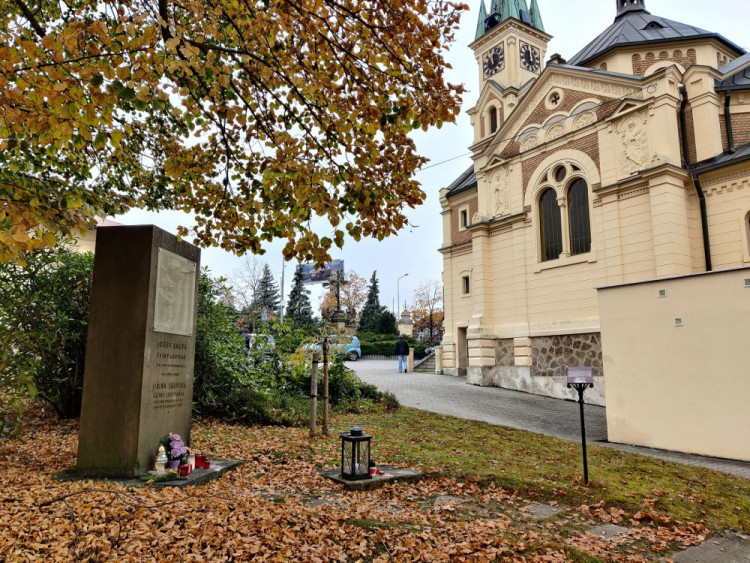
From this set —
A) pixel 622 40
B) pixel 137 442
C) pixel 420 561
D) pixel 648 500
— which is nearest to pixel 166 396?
pixel 137 442

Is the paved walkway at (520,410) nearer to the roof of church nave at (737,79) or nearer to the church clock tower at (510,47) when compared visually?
the roof of church nave at (737,79)

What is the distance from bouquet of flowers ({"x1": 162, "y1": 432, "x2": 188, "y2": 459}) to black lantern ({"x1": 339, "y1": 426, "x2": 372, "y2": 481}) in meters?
1.86

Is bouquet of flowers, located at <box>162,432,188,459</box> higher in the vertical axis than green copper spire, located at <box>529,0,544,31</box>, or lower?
lower

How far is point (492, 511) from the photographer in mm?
5191

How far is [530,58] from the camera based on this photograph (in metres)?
26.4

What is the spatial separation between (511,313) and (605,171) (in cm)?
631

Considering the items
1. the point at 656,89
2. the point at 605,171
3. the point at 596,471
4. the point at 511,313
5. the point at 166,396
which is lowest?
the point at 596,471

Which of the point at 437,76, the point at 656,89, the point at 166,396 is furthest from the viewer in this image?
the point at 656,89

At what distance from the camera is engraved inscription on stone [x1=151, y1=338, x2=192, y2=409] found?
6.06m

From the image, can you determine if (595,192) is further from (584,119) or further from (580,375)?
(580,375)

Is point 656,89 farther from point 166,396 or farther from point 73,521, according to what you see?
point 73,521

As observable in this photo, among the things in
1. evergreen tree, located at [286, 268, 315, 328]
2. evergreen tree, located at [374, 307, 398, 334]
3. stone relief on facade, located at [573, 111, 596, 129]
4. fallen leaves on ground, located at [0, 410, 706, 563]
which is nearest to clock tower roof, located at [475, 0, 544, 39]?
stone relief on facade, located at [573, 111, 596, 129]

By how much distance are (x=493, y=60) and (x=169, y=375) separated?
83.8 feet

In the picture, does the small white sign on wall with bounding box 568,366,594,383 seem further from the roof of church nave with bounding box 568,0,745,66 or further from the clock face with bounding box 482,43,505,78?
the clock face with bounding box 482,43,505,78
